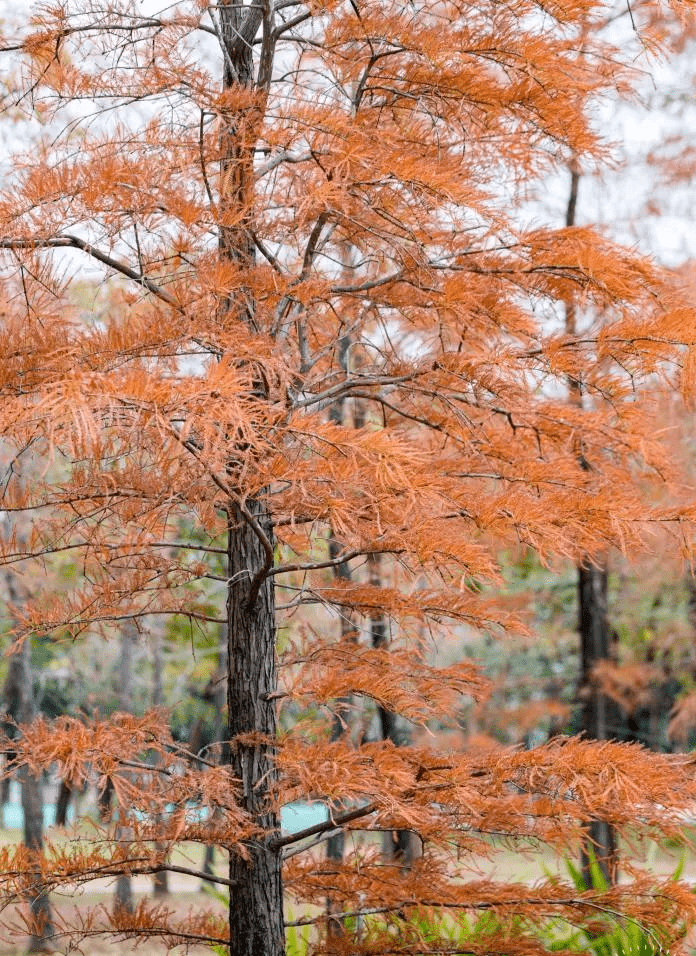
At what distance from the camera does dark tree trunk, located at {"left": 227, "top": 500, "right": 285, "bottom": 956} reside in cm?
348

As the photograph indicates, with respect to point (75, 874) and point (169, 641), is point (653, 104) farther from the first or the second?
point (169, 641)

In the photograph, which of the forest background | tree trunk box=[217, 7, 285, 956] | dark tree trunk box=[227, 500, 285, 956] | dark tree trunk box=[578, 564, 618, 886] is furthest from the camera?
dark tree trunk box=[578, 564, 618, 886]

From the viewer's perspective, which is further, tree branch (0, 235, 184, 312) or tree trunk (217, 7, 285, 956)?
tree trunk (217, 7, 285, 956)

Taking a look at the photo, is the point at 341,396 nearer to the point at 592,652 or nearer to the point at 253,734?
the point at 253,734

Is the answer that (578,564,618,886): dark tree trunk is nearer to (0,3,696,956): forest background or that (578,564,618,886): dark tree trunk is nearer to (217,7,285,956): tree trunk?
(0,3,696,956): forest background

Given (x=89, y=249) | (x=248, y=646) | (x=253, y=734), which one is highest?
(x=89, y=249)

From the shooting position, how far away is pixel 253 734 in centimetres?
345

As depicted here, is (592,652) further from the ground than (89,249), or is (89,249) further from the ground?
(89,249)

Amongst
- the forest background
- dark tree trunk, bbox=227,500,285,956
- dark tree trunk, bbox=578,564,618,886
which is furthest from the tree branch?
dark tree trunk, bbox=578,564,618,886

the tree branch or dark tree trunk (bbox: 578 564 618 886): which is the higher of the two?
the tree branch

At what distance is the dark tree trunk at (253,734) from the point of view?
3.48 m

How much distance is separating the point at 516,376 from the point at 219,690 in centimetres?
961

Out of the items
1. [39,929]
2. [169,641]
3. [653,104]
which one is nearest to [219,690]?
[169,641]

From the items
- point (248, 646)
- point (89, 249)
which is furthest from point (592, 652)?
point (89, 249)
